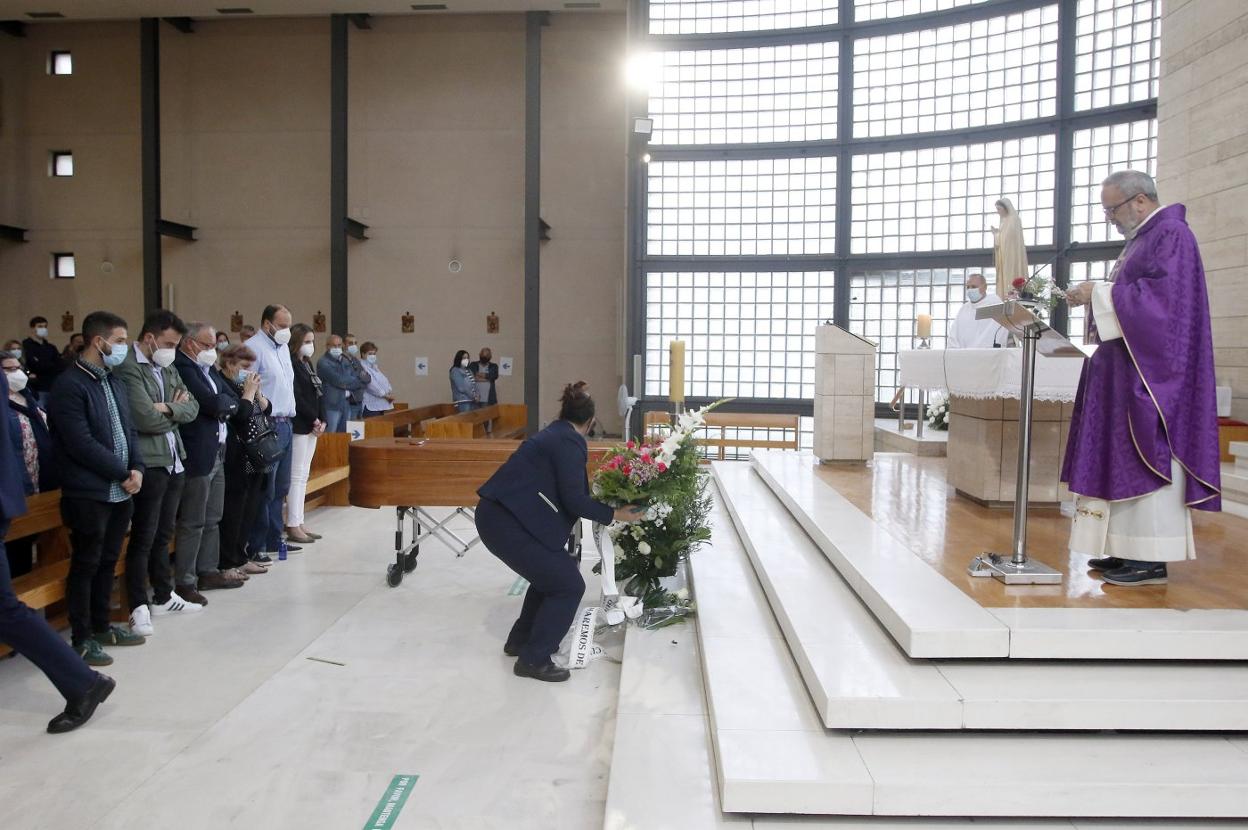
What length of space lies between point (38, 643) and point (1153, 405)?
13.4ft

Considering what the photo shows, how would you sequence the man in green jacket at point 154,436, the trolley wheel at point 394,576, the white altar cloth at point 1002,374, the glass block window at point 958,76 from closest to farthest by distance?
the man in green jacket at point 154,436
the white altar cloth at point 1002,374
the trolley wheel at point 394,576
the glass block window at point 958,76

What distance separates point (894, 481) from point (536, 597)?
10.3 ft

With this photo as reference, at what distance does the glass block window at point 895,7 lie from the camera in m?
10.2

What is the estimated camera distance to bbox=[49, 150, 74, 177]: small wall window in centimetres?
1498

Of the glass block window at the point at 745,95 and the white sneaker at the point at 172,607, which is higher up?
the glass block window at the point at 745,95

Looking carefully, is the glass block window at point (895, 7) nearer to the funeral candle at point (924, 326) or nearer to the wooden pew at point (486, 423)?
the funeral candle at point (924, 326)

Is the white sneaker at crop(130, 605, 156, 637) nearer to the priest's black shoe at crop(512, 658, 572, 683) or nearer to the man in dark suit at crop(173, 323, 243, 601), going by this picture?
the man in dark suit at crop(173, 323, 243, 601)

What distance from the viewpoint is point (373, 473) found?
17.4 feet

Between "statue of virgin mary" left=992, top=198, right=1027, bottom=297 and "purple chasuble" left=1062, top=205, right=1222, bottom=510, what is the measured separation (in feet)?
8.13

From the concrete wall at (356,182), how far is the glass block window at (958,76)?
4836 mm

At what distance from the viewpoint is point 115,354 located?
3965 mm

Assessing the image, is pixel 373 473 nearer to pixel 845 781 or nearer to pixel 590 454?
pixel 590 454

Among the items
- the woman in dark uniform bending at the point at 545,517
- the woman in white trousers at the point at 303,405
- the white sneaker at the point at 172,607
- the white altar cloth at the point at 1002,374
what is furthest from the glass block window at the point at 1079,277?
the white sneaker at the point at 172,607

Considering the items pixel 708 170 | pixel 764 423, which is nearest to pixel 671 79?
pixel 708 170
